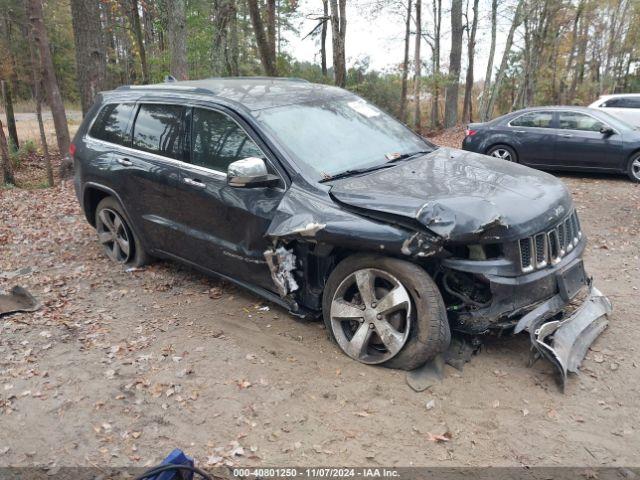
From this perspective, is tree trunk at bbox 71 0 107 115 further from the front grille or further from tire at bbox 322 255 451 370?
the front grille

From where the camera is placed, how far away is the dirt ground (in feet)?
10.1

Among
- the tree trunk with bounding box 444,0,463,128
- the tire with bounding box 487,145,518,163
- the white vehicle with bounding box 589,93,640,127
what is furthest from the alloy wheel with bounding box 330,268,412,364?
the tree trunk with bounding box 444,0,463,128

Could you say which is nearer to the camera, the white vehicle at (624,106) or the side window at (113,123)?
the side window at (113,123)

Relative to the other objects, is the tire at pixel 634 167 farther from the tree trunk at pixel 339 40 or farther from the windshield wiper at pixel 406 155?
the tree trunk at pixel 339 40

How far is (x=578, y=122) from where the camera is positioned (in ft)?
35.1

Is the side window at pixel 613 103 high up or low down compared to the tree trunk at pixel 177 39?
down

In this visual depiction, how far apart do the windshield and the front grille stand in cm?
140

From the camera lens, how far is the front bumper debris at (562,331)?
354 centimetres

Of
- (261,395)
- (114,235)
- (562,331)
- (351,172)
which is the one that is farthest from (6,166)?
(562,331)

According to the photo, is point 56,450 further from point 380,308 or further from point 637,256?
point 637,256

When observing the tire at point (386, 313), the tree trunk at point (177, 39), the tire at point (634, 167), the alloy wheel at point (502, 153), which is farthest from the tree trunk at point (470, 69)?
the tire at point (386, 313)

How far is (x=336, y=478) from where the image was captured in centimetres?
291

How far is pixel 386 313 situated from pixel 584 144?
28.1 feet

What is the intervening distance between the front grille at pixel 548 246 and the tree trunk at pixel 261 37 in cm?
1218
